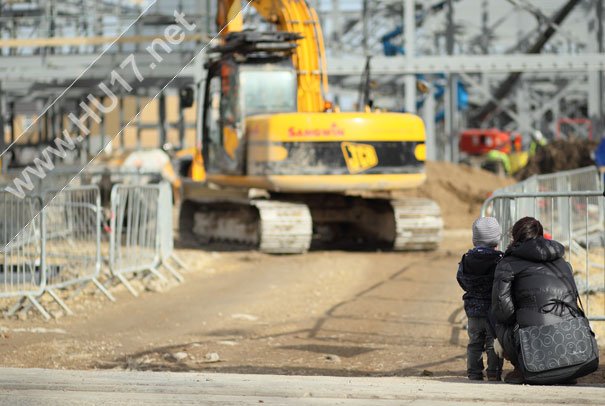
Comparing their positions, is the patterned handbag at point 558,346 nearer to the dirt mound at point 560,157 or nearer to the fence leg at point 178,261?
the fence leg at point 178,261

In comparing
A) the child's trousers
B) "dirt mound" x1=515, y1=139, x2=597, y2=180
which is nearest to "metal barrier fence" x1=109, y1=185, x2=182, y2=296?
the child's trousers

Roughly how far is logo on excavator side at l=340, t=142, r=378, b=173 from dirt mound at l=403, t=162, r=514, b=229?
6.97 m

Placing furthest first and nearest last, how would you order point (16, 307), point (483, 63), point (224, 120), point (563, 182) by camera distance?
point (483, 63) < point (224, 120) < point (563, 182) < point (16, 307)

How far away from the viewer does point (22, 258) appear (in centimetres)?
1132

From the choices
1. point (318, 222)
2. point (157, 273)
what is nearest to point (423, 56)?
point (318, 222)

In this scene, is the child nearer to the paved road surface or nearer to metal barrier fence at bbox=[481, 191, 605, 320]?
the paved road surface

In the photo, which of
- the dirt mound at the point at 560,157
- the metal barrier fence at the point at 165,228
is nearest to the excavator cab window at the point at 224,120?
the metal barrier fence at the point at 165,228

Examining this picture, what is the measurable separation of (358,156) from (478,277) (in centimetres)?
991

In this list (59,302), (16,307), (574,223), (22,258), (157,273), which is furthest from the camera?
(574,223)

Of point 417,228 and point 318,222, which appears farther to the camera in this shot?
point 318,222

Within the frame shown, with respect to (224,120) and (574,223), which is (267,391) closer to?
(574,223)

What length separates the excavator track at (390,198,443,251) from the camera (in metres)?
17.9

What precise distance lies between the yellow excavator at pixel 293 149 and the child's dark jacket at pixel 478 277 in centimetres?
967

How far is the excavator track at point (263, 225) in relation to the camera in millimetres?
17297
